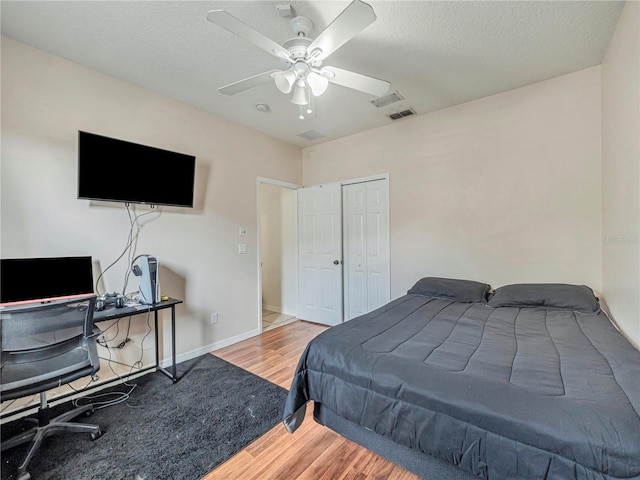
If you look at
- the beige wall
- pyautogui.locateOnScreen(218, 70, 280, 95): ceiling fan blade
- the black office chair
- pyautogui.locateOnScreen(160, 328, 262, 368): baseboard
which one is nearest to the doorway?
pyautogui.locateOnScreen(160, 328, 262, 368): baseboard

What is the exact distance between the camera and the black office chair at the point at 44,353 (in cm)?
156

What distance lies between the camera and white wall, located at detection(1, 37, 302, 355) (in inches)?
82.7

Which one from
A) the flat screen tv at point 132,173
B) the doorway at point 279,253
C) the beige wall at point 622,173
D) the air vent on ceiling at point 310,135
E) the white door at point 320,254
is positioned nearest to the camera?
the beige wall at point 622,173

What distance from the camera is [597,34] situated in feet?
6.84

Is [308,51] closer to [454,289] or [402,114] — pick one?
[402,114]

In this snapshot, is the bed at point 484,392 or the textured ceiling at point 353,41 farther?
the textured ceiling at point 353,41

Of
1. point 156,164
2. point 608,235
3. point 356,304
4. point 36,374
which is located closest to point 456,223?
point 608,235

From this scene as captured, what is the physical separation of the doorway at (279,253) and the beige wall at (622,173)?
3588 millimetres

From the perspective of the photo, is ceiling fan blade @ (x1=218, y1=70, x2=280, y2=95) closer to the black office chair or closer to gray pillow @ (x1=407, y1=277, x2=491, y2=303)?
the black office chair

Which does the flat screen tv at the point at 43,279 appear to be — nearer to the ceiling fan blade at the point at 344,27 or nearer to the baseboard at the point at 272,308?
the ceiling fan blade at the point at 344,27

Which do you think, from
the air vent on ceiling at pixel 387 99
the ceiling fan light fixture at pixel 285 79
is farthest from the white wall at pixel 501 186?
the ceiling fan light fixture at pixel 285 79

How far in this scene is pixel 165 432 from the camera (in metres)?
1.90

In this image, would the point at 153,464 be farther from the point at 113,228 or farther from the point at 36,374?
the point at 113,228

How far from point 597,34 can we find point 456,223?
6.05 feet
